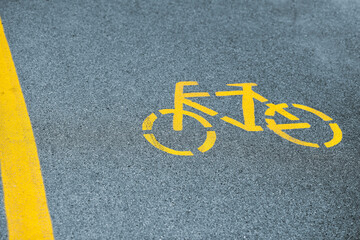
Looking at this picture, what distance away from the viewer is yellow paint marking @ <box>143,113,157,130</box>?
4.54 meters

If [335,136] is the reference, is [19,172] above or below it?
below

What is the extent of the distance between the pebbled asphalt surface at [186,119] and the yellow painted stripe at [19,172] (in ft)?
0.28

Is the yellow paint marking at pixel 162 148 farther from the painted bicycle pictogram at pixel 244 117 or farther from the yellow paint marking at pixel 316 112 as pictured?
the yellow paint marking at pixel 316 112

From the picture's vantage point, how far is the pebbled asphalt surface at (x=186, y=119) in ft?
12.3

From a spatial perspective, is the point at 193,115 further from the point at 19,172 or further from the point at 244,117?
the point at 19,172

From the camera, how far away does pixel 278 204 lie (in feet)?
12.8

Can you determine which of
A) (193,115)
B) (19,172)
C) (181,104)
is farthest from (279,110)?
(19,172)

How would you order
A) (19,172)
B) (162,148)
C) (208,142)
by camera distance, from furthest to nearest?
1. (208,142)
2. (162,148)
3. (19,172)

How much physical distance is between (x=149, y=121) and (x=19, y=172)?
1.30 meters

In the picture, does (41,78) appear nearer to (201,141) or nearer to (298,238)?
(201,141)

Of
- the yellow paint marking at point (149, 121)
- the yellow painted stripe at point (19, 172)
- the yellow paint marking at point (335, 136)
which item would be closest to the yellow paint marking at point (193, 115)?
the yellow paint marking at point (149, 121)

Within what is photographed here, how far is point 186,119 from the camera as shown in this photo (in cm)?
466

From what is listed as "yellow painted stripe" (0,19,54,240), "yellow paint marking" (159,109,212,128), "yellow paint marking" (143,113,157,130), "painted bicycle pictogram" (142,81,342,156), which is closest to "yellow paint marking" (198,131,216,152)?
"painted bicycle pictogram" (142,81,342,156)

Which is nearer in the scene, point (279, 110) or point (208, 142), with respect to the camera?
point (208, 142)
